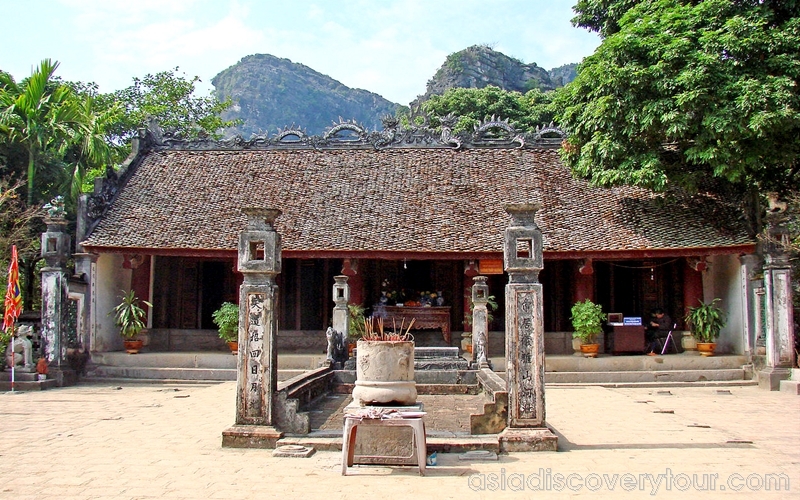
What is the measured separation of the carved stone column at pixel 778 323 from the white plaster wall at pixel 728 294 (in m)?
1.42

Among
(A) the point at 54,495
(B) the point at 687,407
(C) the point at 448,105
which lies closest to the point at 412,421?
(A) the point at 54,495

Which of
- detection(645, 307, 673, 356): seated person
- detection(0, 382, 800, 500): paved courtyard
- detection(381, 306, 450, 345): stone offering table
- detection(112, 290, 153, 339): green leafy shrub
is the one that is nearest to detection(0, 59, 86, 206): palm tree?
detection(112, 290, 153, 339): green leafy shrub

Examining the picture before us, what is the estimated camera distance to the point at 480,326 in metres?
12.6

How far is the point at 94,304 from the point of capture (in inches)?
595

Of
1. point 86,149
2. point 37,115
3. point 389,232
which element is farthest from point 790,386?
point 37,115

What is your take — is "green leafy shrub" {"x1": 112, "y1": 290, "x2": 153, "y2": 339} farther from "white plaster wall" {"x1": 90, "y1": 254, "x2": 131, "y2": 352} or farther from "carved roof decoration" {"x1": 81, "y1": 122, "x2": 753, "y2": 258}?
"carved roof decoration" {"x1": 81, "y1": 122, "x2": 753, "y2": 258}

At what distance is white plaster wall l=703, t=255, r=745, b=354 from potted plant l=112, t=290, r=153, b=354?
1356 centimetres

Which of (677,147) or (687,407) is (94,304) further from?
(677,147)

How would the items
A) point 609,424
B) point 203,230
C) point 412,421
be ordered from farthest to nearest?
1. point 203,230
2. point 609,424
3. point 412,421

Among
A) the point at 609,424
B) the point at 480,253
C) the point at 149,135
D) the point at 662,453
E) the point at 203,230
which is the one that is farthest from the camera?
the point at 149,135

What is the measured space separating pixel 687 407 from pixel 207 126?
23.9 metres

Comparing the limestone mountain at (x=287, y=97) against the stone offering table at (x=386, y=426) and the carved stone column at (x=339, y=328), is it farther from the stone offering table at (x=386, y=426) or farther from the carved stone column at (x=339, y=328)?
the stone offering table at (x=386, y=426)

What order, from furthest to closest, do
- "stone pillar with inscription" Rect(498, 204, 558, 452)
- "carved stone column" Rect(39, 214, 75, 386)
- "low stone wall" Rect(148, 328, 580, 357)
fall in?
"low stone wall" Rect(148, 328, 580, 357)
"carved stone column" Rect(39, 214, 75, 386)
"stone pillar with inscription" Rect(498, 204, 558, 452)

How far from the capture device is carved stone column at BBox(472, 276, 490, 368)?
12.2 metres
